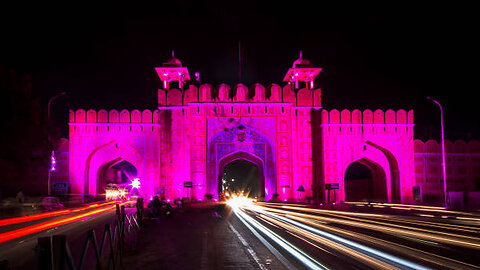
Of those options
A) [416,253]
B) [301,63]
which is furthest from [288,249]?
[301,63]

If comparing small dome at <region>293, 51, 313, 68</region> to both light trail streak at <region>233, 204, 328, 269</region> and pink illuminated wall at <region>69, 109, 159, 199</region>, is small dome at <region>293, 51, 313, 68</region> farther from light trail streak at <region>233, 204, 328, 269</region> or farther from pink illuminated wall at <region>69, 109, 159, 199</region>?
light trail streak at <region>233, 204, 328, 269</region>

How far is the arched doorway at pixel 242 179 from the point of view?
65.5 metres

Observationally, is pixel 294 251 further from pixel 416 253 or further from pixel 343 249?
pixel 416 253

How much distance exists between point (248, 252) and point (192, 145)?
2149 centimetres

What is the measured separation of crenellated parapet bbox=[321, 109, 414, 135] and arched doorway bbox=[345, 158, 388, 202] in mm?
2463

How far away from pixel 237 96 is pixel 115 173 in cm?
1820

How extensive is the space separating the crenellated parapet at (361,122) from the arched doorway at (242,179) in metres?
33.4

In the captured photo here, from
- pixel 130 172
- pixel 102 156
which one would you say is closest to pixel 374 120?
pixel 102 156

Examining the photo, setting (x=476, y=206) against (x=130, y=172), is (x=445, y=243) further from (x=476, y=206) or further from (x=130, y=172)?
(x=130, y=172)

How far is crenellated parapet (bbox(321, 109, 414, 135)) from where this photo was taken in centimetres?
3005

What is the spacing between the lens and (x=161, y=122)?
29891mm

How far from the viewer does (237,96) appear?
2997 cm

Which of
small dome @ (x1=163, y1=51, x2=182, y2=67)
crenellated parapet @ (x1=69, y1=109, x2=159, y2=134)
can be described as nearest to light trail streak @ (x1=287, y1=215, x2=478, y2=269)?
crenellated parapet @ (x1=69, y1=109, x2=159, y2=134)

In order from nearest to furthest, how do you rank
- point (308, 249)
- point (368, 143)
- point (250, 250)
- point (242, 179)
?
point (308, 249) < point (250, 250) < point (368, 143) < point (242, 179)
